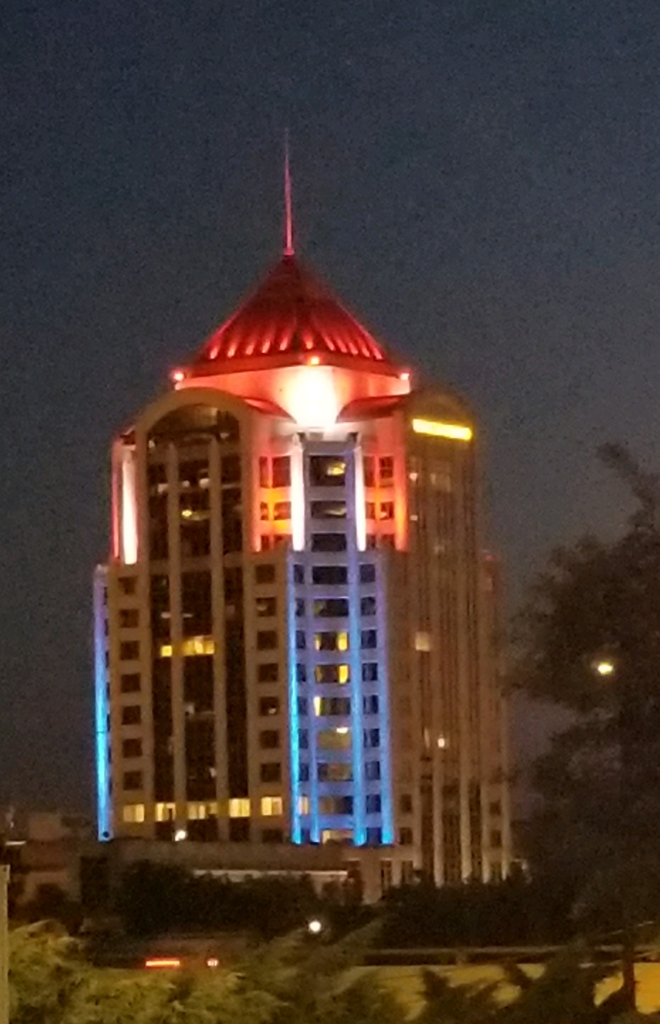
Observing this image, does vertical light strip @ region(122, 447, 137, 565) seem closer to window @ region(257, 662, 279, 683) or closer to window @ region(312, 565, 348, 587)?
window @ region(312, 565, 348, 587)

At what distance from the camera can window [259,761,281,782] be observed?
9438 cm

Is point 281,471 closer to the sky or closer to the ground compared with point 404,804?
closer to the sky

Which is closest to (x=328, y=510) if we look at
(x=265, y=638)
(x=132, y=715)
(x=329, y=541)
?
(x=329, y=541)

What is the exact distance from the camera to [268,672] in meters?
97.5

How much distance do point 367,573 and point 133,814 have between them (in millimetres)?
13193

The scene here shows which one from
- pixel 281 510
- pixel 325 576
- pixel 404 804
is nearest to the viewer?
pixel 404 804

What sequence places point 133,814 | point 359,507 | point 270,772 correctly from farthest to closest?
point 359,507, point 133,814, point 270,772

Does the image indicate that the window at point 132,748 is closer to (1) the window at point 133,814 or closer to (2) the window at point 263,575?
(1) the window at point 133,814

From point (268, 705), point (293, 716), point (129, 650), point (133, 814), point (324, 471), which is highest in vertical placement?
point (324, 471)

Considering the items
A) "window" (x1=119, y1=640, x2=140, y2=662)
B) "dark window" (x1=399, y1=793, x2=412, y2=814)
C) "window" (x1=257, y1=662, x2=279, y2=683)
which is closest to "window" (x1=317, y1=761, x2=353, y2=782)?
"dark window" (x1=399, y1=793, x2=412, y2=814)

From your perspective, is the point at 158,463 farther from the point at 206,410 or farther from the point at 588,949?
the point at 588,949

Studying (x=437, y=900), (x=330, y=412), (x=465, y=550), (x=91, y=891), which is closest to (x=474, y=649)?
(x=465, y=550)

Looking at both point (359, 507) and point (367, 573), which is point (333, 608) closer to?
point (367, 573)

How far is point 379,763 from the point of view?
95.1 meters
